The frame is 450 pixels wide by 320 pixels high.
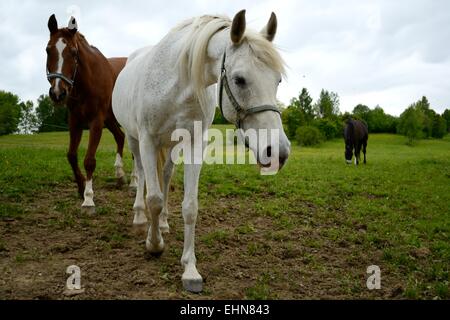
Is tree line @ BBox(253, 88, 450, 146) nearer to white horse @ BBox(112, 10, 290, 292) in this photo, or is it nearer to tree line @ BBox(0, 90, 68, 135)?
tree line @ BBox(0, 90, 68, 135)

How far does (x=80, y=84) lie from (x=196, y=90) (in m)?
3.62

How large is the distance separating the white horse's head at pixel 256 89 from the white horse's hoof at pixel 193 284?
4.51ft

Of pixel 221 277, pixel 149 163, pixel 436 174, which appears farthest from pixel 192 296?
pixel 436 174

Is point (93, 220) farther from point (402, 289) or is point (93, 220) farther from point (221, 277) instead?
Result: point (402, 289)

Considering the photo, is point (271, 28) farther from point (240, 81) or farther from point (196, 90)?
point (196, 90)

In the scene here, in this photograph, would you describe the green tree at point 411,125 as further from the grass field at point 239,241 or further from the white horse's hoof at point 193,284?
the white horse's hoof at point 193,284

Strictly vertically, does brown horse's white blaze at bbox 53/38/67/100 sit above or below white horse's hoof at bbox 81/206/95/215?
above

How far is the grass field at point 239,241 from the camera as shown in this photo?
12.6 ft

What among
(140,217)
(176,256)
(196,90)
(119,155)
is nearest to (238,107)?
(196,90)

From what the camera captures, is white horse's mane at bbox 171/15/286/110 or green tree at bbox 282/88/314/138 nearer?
white horse's mane at bbox 171/15/286/110

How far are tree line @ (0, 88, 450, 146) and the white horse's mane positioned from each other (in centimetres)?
4166

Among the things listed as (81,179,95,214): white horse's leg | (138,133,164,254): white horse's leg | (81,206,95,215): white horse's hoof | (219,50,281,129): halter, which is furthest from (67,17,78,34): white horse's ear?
(219,50,281,129): halter

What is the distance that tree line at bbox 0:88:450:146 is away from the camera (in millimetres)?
53488
